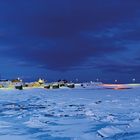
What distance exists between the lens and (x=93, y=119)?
1564 centimetres

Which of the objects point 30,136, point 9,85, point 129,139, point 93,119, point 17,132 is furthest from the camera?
point 9,85

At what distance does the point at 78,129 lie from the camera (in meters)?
12.6

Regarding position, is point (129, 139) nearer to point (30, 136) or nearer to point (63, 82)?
point (30, 136)

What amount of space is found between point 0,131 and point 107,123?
3.97 metres

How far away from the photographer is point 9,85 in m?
134

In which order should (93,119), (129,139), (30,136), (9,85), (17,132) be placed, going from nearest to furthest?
1. (129,139)
2. (30,136)
3. (17,132)
4. (93,119)
5. (9,85)

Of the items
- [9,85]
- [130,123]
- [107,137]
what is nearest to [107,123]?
[130,123]

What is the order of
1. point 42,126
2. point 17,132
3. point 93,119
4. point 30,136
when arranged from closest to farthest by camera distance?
point 30,136 → point 17,132 → point 42,126 → point 93,119

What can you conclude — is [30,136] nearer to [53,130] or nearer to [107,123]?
[53,130]

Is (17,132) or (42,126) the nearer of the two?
(17,132)

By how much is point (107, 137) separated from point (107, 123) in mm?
3470

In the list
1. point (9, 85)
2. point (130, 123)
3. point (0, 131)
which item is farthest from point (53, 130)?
point (9, 85)

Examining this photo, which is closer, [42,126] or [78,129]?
[78,129]

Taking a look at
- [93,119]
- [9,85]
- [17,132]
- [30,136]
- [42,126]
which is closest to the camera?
[30,136]
